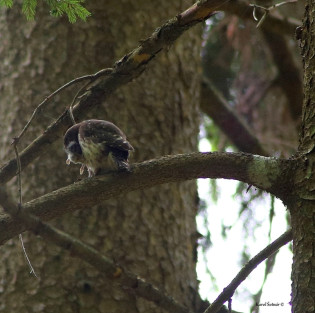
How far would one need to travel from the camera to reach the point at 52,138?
9.55ft

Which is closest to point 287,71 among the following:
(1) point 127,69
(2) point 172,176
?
(1) point 127,69

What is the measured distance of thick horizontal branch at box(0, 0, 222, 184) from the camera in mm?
2654

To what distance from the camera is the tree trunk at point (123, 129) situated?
353 centimetres

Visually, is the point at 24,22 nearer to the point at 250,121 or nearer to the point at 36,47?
the point at 36,47

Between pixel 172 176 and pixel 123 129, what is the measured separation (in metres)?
1.53

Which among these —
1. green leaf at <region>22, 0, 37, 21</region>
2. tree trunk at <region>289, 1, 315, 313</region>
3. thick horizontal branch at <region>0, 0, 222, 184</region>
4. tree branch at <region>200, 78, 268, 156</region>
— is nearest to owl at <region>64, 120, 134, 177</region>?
thick horizontal branch at <region>0, 0, 222, 184</region>

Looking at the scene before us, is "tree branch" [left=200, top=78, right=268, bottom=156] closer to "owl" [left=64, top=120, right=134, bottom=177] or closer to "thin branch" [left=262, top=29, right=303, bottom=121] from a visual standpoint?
"thin branch" [left=262, top=29, right=303, bottom=121]

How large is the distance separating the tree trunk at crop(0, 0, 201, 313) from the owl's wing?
589 mm

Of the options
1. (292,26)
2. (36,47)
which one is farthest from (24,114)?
(292,26)

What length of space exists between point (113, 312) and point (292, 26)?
9.20 feet

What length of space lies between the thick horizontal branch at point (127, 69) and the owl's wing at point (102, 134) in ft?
0.54

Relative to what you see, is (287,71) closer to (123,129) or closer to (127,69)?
(123,129)

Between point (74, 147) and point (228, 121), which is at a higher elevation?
point (228, 121)

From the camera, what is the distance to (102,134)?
313 centimetres
